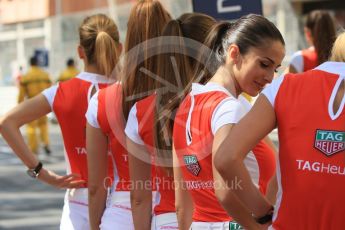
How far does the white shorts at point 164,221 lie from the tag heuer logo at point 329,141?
1017mm

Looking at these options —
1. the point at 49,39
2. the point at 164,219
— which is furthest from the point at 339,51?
the point at 49,39

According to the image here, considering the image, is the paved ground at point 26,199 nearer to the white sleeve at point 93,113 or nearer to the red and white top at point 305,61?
the red and white top at point 305,61

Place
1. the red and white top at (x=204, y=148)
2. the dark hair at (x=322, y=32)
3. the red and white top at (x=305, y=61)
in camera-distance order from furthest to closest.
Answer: the red and white top at (x=305, y=61) → the dark hair at (x=322, y=32) → the red and white top at (x=204, y=148)

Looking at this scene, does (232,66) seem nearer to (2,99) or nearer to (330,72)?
(330,72)

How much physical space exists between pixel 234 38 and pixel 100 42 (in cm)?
114

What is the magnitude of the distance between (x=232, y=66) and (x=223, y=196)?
1.61 feet

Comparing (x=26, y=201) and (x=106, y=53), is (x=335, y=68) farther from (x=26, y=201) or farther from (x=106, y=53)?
(x=26, y=201)

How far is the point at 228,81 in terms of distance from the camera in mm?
2707

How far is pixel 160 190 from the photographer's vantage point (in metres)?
3.16

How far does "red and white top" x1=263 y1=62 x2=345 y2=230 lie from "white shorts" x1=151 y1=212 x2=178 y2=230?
84 centimetres

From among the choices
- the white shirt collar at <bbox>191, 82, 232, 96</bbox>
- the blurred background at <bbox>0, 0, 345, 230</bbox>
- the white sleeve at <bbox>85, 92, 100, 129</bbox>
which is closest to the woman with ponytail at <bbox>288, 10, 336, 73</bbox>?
the blurred background at <bbox>0, 0, 345, 230</bbox>

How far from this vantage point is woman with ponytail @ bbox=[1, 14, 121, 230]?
3.70 metres

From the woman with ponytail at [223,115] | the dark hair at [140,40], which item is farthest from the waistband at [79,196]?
the woman with ponytail at [223,115]

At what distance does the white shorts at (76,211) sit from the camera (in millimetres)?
3713
